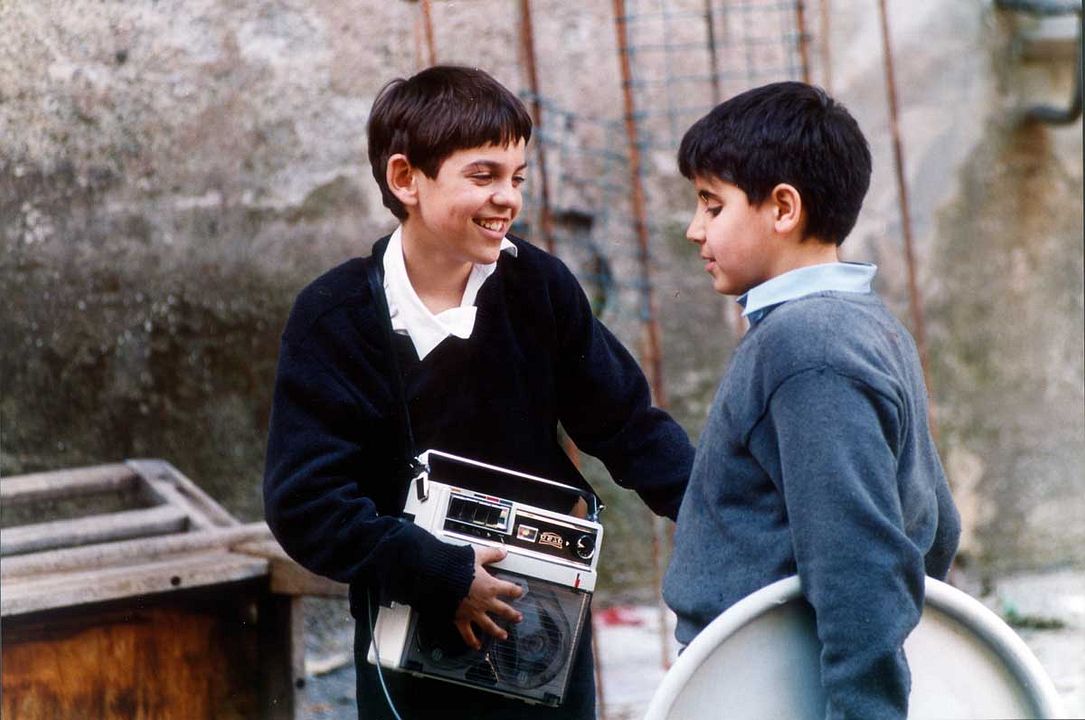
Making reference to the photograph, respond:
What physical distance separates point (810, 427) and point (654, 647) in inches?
104

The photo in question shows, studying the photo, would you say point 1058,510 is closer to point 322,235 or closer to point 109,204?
point 322,235

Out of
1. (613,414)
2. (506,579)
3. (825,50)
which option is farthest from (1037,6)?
(506,579)

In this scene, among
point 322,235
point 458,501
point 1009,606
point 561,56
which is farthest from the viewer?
point 1009,606

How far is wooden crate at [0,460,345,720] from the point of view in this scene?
2.67 meters

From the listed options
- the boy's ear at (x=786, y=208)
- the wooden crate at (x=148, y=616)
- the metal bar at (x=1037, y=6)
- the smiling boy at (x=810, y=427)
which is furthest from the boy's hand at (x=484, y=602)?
the metal bar at (x=1037, y=6)

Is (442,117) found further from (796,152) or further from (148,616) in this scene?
(148,616)

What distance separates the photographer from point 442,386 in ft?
6.60

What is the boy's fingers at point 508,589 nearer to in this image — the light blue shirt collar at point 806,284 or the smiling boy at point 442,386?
the smiling boy at point 442,386

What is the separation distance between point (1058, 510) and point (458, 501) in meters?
3.35

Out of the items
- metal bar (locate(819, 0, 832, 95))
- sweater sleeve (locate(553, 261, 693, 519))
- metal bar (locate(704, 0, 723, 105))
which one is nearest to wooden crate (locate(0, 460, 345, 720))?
sweater sleeve (locate(553, 261, 693, 519))

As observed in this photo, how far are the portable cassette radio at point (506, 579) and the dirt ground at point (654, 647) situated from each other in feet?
4.72

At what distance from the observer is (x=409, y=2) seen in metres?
3.73

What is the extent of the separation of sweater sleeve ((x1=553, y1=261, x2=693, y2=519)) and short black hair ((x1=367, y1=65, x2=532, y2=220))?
0.88 feet

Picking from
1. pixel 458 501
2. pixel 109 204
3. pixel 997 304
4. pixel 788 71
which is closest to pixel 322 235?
pixel 109 204
